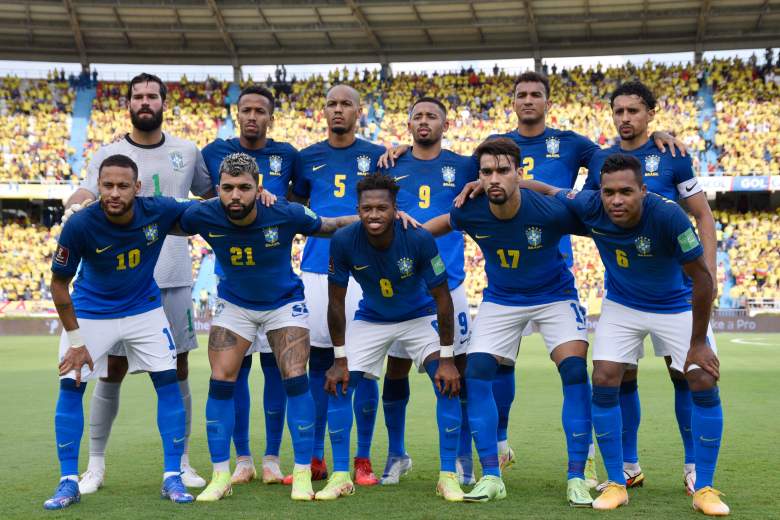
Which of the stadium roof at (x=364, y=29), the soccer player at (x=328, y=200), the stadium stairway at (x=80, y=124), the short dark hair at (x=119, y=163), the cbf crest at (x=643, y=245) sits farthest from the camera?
the stadium stairway at (x=80, y=124)

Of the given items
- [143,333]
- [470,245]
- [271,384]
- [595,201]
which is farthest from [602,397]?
[470,245]

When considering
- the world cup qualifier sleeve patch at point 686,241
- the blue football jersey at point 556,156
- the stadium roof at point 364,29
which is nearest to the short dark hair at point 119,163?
the blue football jersey at point 556,156

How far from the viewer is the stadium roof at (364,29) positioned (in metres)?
28.4

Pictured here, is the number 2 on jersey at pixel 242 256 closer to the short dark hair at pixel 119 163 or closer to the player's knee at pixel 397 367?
the short dark hair at pixel 119 163

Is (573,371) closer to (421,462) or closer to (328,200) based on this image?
(421,462)

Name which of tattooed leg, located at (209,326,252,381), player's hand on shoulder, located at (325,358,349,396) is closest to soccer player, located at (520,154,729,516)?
player's hand on shoulder, located at (325,358,349,396)

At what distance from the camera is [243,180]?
19.4ft

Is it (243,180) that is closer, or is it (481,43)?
(243,180)

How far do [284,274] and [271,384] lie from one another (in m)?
1.08

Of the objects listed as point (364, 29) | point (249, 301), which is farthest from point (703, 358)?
point (364, 29)

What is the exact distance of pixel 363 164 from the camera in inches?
279

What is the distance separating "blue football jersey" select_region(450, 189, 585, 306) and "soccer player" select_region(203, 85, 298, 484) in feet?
5.53

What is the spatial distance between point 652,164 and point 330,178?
8.36ft

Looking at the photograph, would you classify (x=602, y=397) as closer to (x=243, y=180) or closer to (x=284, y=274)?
(x=284, y=274)
